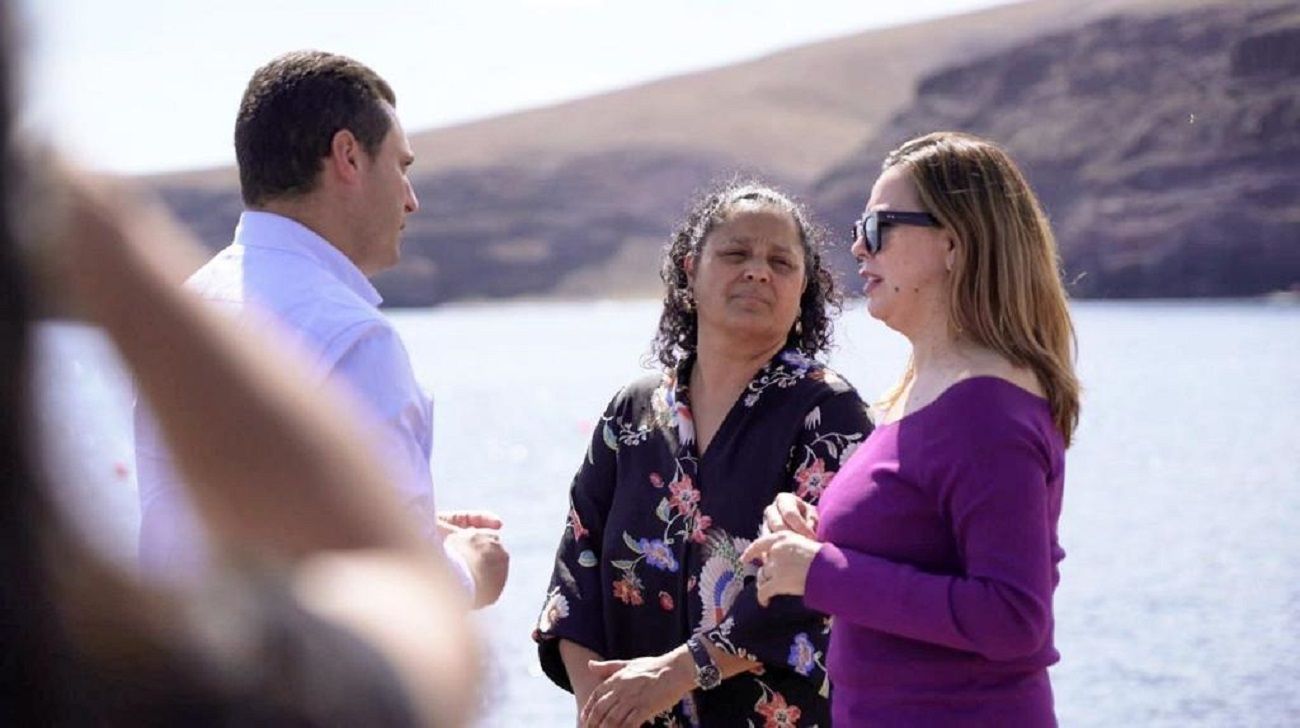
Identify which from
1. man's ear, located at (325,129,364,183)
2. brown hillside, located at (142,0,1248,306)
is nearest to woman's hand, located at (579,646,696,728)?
man's ear, located at (325,129,364,183)

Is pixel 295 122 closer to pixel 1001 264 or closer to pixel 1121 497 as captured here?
pixel 1001 264

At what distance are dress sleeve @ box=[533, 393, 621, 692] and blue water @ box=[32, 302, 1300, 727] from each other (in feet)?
2.91

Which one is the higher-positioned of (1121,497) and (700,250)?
(700,250)

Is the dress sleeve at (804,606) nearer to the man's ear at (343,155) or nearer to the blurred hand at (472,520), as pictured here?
the blurred hand at (472,520)

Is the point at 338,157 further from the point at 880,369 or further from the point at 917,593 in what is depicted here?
the point at 880,369

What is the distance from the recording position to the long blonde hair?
2.75m

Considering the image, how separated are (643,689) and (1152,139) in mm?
66765

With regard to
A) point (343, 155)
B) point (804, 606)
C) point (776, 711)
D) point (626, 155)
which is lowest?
point (626, 155)

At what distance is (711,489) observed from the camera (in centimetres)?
344

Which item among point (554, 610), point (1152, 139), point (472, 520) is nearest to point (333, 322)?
point (472, 520)

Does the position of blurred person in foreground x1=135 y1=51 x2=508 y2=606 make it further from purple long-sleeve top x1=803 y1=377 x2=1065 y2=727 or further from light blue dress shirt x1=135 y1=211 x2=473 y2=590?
purple long-sleeve top x1=803 y1=377 x2=1065 y2=727

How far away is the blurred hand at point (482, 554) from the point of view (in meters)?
2.36

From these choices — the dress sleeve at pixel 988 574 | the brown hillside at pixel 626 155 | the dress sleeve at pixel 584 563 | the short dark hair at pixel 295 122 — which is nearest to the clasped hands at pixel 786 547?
the dress sleeve at pixel 988 574

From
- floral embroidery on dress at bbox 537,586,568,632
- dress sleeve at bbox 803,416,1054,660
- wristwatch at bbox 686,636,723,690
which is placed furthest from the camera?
floral embroidery on dress at bbox 537,586,568,632
